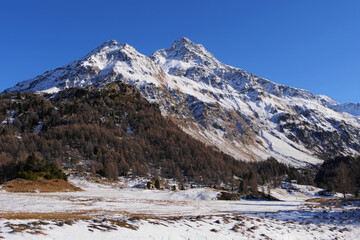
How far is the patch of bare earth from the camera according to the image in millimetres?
45938

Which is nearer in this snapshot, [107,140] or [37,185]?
[37,185]

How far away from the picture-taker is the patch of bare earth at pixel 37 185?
45938mm

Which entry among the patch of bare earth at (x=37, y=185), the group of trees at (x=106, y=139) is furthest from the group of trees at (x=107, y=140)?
the patch of bare earth at (x=37, y=185)

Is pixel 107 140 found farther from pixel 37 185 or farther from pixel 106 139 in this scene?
pixel 37 185

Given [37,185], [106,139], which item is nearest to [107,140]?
[106,139]

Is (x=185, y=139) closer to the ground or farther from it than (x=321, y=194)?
farther from it

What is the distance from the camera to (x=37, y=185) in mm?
49844

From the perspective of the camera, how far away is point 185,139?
187625 mm

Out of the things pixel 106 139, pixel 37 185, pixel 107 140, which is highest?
pixel 106 139

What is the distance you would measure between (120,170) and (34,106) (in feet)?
316

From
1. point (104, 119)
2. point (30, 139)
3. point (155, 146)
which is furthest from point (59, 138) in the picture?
point (155, 146)

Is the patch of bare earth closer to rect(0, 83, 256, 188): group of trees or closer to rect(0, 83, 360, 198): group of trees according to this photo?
rect(0, 83, 360, 198): group of trees

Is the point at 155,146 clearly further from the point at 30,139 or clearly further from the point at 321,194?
the point at 321,194

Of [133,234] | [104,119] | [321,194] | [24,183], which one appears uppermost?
[104,119]
